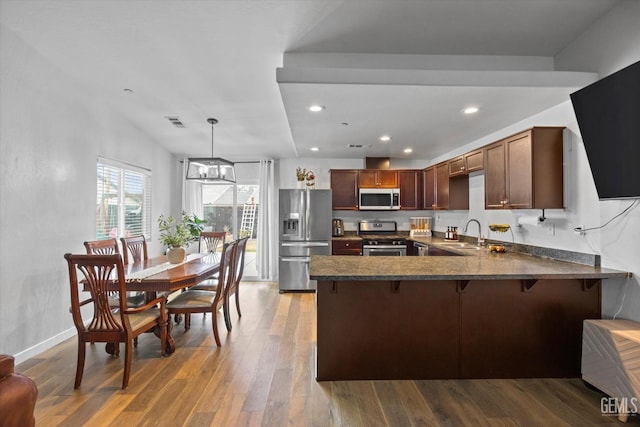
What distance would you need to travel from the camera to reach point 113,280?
8.83 feet

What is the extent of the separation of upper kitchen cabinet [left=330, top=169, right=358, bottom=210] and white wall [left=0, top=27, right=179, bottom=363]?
3.44 metres

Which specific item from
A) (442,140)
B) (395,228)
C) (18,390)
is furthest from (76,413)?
(395,228)

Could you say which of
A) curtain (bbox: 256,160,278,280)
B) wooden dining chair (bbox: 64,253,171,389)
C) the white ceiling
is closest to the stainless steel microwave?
curtain (bbox: 256,160,278,280)

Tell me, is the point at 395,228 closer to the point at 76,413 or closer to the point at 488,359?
the point at 488,359

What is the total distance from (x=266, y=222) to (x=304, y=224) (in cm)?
100

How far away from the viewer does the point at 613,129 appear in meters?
2.23

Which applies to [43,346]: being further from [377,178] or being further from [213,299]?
[377,178]

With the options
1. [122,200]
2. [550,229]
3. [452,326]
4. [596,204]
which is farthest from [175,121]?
[596,204]

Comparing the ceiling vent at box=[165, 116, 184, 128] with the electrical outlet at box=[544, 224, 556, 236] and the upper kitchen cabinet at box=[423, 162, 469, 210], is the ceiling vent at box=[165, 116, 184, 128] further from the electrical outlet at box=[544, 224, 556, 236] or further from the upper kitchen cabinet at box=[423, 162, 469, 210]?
the electrical outlet at box=[544, 224, 556, 236]

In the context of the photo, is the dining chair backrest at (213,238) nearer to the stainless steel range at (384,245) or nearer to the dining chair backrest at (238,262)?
the dining chair backrest at (238,262)

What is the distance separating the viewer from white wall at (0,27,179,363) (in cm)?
289

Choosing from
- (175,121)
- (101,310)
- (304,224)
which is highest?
(175,121)

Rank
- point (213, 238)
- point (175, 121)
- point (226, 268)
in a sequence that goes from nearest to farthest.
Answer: point (226, 268), point (175, 121), point (213, 238)

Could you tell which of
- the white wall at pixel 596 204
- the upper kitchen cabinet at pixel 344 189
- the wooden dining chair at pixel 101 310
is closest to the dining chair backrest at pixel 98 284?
the wooden dining chair at pixel 101 310
